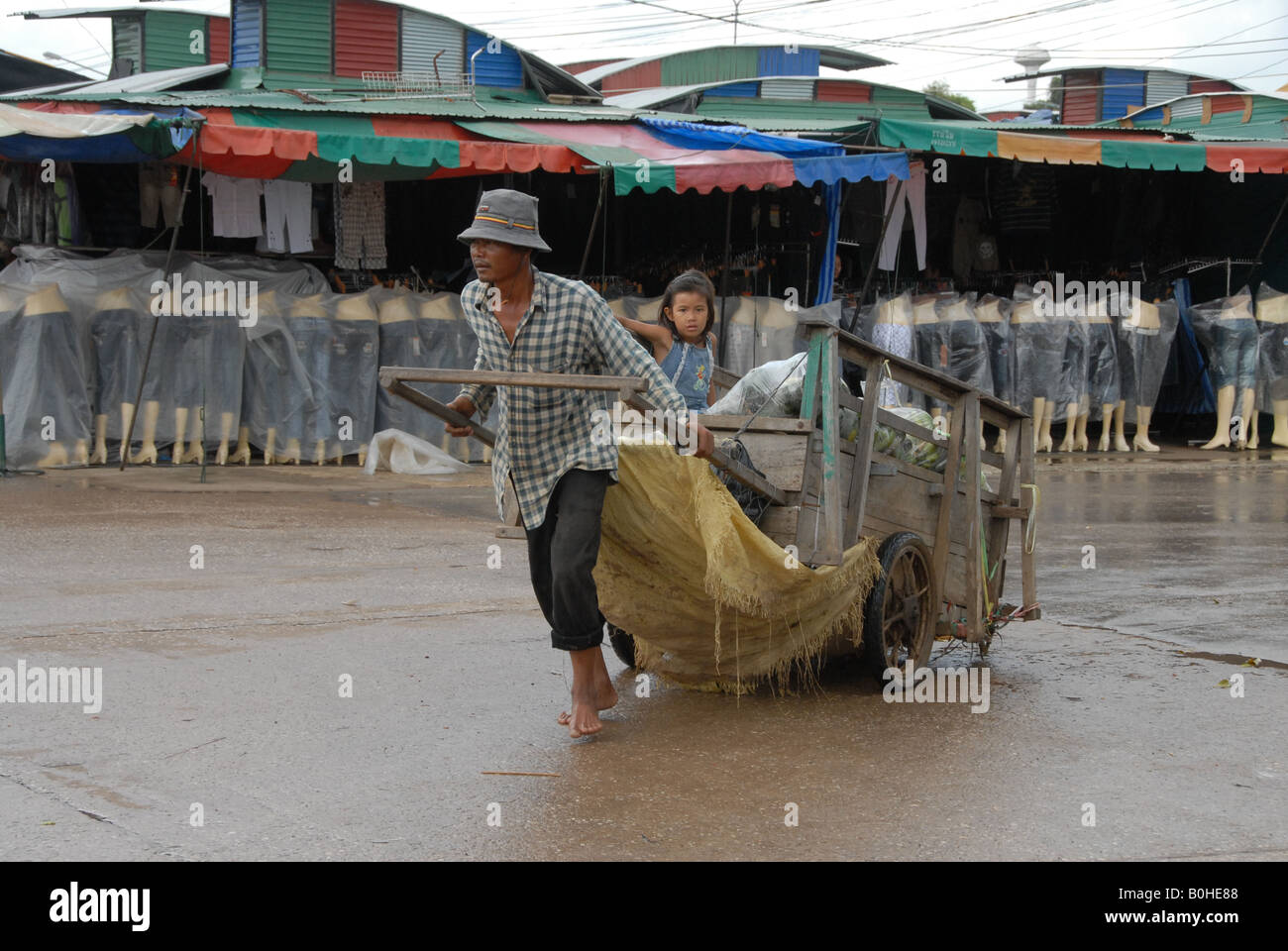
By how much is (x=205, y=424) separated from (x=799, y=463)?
371 inches

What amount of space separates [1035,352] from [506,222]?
13.0 meters

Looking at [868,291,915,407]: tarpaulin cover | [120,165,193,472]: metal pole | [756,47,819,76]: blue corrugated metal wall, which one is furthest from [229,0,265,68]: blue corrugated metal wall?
[756,47,819,76]: blue corrugated metal wall

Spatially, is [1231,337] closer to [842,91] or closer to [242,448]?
[242,448]

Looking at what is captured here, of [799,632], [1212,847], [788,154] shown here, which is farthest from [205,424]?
[1212,847]

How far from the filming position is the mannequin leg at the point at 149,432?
13344mm

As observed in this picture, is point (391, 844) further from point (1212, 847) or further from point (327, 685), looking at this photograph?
point (1212, 847)

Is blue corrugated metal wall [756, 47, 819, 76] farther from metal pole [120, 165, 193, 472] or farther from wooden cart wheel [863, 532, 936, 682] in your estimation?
wooden cart wheel [863, 532, 936, 682]

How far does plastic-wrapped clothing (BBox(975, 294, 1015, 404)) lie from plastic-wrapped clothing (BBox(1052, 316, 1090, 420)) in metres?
0.65

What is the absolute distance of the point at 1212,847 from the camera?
12.7 ft

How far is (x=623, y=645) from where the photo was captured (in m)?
6.00

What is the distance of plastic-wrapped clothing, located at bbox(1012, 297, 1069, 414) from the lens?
16.7 m

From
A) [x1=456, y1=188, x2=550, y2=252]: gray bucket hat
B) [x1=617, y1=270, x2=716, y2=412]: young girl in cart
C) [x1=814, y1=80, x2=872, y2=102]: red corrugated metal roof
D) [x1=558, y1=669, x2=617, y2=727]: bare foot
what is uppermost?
[x1=814, y1=80, x2=872, y2=102]: red corrugated metal roof

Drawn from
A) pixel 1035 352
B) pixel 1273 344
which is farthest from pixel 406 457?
pixel 1273 344

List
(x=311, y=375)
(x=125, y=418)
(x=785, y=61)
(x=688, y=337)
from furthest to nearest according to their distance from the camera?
1. (x=785, y=61)
2. (x=311, y=375)
3. (x=125, y=418)
4. (x=688, y=337)
